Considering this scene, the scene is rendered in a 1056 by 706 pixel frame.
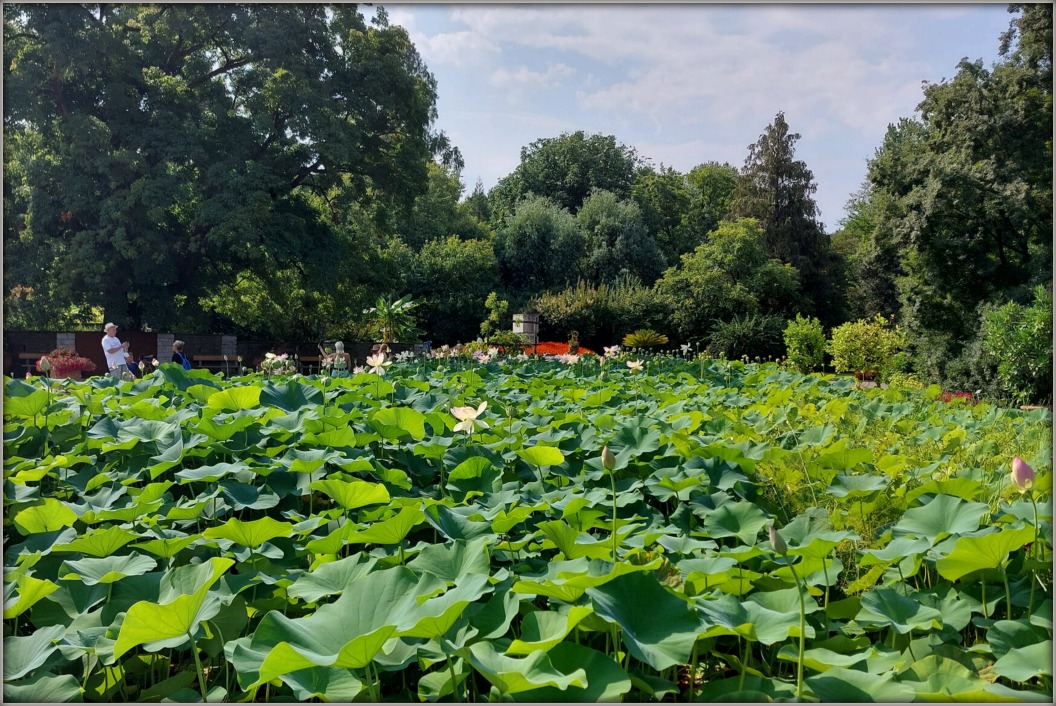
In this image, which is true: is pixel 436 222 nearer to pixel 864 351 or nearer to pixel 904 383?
pixel 864 351

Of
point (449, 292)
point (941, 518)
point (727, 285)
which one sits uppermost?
point (727, 285)

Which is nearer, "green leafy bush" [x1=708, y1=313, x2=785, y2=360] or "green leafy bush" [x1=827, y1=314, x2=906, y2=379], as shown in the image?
"green leafy bush" [x1=827, y1=314, x2=906, y2=379]

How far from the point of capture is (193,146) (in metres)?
13.9

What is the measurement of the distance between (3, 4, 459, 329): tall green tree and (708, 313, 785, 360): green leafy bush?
9.24 metres

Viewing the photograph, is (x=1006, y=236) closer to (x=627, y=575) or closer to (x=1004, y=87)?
(x=1004, y=87)

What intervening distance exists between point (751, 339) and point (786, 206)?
12041 millimetres

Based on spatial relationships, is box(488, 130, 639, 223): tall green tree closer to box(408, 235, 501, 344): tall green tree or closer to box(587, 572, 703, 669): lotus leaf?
box(408, 235, 501, 344): tall green tree

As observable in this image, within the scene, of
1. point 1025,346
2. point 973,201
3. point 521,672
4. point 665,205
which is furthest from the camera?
point 665,205

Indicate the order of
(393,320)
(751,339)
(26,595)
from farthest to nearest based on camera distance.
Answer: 1. (751,339)
2. (393,320)
3. (26,595)

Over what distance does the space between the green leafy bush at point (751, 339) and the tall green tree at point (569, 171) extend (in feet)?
44.1

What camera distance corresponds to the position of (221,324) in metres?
17.7

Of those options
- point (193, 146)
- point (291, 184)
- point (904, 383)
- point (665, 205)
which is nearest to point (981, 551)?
point (904, 383)

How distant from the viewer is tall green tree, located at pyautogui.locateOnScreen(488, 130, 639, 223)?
3170 cm

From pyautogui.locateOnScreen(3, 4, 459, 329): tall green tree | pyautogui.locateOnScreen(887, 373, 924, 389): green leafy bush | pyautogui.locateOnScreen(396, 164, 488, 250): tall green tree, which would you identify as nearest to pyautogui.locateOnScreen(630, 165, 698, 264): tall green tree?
pyautogui.locateOnScreen(396, 164, 488, 250): tall green tree
